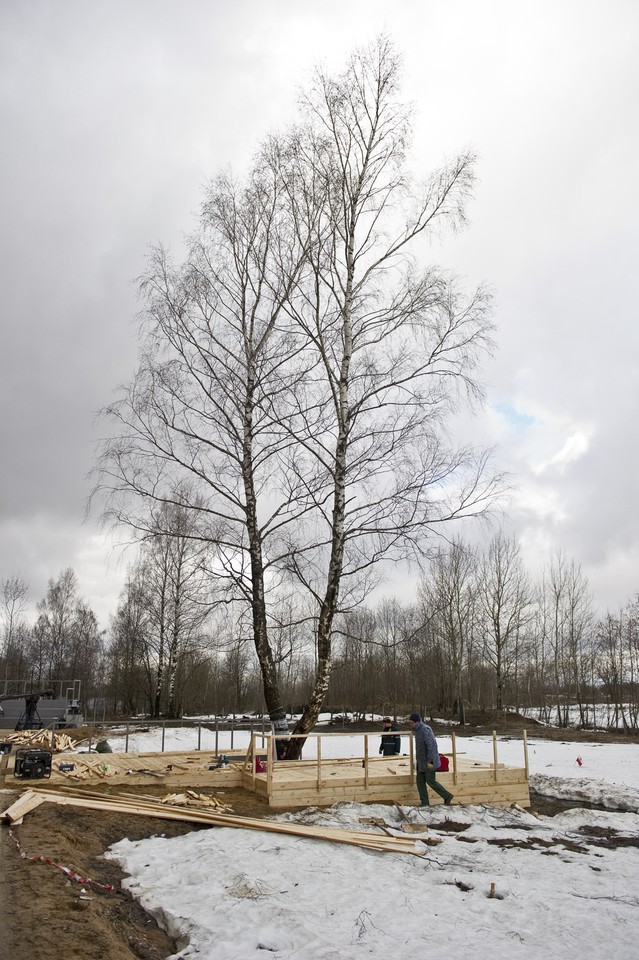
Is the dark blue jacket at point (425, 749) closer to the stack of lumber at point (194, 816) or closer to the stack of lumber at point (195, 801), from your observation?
the stack of lumber at point (194, 816)

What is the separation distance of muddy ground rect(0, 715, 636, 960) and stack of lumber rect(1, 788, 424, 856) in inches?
5.1

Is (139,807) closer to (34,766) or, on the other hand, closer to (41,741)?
(34,766)

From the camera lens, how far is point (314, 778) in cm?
1205

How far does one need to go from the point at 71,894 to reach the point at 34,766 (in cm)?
690

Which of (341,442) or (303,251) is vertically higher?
(303,251)

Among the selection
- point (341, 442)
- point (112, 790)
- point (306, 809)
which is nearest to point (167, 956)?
point (306, 809)

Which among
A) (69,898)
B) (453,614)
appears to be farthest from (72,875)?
(453,614)

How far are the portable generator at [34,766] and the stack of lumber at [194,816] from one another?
158 centimetres

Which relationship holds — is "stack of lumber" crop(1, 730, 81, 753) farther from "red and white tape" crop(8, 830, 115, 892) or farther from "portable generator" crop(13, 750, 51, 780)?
"red and white tape" crop(8, 830, 115, 892)

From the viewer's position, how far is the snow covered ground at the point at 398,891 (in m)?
5.59

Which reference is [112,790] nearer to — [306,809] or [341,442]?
[306,809]

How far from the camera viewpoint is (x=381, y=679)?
50.3 meters

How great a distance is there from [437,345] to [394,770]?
27.7ft

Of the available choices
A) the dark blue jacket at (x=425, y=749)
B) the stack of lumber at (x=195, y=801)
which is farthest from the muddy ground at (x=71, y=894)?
the dark blue jacket at (x=425, y=749)
